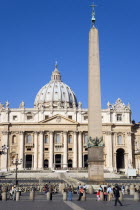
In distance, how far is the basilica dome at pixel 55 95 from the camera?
102 metres

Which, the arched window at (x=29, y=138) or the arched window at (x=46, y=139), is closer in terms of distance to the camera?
the arched window at (x=29, y=138)

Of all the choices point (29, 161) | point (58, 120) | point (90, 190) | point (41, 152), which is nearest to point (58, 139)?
point (58, 120)

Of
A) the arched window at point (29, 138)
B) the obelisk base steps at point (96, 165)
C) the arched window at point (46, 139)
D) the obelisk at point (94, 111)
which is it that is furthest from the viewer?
the arched window at point (46, 139)

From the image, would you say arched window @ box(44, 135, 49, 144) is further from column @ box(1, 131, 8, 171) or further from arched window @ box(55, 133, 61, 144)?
column @ box(1, 131, 8, 171)

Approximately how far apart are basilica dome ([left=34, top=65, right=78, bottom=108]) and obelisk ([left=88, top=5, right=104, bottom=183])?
77.1 metres

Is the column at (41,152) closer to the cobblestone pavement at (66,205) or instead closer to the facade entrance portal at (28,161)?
the facade entrance portal at (28,161)

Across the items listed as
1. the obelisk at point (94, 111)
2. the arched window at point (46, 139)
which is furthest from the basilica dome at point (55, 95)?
the obelisk at point (94, 111)

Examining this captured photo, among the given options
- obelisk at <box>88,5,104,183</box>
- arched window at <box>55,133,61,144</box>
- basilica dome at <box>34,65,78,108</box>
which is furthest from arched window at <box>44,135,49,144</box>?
obelisk at <box>88,5,104,183</box>

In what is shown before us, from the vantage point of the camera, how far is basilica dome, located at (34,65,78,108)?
102406 mm

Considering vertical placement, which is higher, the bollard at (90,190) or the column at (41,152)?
the column at (41,152)

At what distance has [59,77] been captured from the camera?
111625 mm

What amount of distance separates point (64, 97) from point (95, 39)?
80.9 meters

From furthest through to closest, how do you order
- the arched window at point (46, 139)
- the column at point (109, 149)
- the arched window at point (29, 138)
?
1. the arched window at point (46, 139)
2. the arched window at point (29, 138)
3. the column at point (109, 149)

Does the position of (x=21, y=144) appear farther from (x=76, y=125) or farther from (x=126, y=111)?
(x=126, y=111)
